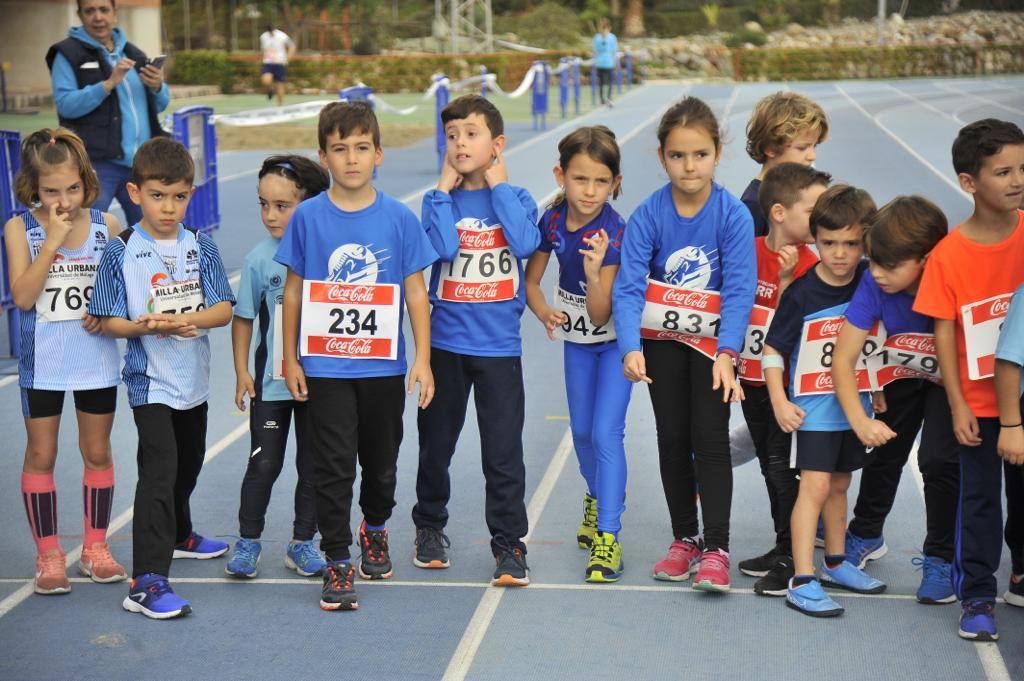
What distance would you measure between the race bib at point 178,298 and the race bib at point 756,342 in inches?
75.8

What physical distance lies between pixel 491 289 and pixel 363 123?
2.40 feet

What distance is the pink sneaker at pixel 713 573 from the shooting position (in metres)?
4.43

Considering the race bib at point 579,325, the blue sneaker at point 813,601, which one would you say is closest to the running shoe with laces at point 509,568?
the race bib at point 579,325

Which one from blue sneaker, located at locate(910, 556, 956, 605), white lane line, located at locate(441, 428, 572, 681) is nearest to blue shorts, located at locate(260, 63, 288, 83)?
white lane line, located at locate(441, 428, 572, 681)

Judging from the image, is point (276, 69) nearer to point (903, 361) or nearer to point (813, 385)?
point (813, 385)

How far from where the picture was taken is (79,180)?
4555mm

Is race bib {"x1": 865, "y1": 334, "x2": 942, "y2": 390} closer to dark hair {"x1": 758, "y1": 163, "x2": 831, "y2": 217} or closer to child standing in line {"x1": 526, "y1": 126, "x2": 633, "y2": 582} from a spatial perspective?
dark hair {"x1": 758, "y1": 163, "x2": 831, "y2": 217}

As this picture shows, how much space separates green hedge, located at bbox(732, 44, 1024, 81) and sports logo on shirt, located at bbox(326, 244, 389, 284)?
49.8m

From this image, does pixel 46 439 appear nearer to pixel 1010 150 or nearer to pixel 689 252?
pixel 689 252

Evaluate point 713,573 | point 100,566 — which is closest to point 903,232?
point 713,573

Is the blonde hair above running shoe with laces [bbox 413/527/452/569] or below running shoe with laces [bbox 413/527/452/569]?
above

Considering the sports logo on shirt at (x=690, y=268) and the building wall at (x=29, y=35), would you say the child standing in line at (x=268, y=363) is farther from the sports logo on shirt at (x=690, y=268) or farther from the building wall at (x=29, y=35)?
the building wall at (x=29, y=35)

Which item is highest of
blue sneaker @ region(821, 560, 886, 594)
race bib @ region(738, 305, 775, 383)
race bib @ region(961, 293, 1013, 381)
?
race bib @ region(961, 293, 1013, 381)

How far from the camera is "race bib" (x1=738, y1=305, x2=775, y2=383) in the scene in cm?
471
